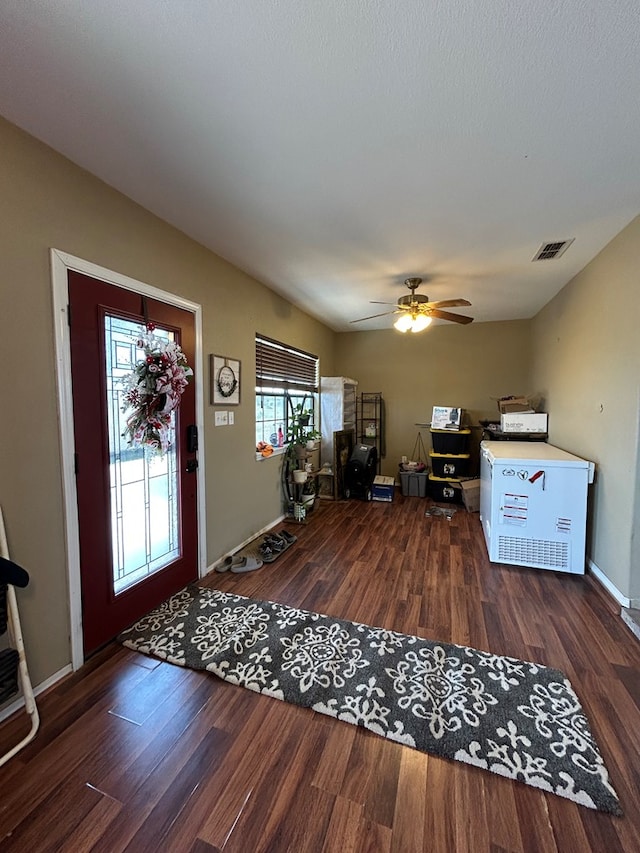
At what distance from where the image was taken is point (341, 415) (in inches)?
199

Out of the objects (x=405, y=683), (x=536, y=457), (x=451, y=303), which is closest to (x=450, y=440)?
(x=536, y=457)

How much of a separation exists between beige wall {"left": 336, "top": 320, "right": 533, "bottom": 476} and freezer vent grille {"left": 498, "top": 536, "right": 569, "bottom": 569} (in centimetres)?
266

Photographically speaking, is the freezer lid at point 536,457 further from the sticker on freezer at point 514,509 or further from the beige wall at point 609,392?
the sticker on freezer at point 514,509

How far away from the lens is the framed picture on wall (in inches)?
110

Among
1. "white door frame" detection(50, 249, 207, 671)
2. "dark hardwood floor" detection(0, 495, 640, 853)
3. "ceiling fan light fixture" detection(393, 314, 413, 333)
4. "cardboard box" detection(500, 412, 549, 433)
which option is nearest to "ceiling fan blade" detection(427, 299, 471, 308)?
"ceiling fan light fixture" detection(393, 314, 413, 333)

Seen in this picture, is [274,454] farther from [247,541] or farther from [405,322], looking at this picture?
[405,322]

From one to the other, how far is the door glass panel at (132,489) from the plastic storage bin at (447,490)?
3692 millimetres

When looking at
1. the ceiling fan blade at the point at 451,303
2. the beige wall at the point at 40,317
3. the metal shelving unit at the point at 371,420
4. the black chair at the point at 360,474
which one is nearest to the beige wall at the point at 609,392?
the ceiling fan blade at the point at 451,303

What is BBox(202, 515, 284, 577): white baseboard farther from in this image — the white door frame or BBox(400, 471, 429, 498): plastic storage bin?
BBox(400, 471, 429, 498): plastic storage bin

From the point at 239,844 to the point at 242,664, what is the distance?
74 centimetres

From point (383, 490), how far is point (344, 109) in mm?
4297

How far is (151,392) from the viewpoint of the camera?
6.36 feet

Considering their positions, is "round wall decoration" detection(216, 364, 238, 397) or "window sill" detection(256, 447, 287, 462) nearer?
"round wall decoration" detection(216, 364, 238, 397)

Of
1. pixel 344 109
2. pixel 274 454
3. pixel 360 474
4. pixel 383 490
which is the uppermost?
pixel 344 109
